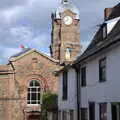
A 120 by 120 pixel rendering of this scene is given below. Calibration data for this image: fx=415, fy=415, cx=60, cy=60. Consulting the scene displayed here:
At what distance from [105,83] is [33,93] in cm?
3192

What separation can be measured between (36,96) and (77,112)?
24.6 m

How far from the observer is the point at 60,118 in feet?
118

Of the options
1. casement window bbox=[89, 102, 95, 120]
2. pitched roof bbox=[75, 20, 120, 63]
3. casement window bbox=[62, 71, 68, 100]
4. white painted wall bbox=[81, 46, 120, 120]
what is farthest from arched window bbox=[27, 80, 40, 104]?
casement window bbox=[89, 102, 95, 120]

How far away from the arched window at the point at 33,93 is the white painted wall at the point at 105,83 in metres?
26.1

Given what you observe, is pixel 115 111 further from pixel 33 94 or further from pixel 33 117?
pixel 33 94

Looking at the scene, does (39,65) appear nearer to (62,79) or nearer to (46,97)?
(46,97)

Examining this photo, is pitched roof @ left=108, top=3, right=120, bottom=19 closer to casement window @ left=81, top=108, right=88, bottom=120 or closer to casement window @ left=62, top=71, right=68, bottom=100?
casement window @ left=62, top=71, right=68, bottom=100

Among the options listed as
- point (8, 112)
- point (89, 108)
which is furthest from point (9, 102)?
point (89, 108)

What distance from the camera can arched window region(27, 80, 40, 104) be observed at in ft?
176

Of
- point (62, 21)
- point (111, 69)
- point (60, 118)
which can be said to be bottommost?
point (60, 118)

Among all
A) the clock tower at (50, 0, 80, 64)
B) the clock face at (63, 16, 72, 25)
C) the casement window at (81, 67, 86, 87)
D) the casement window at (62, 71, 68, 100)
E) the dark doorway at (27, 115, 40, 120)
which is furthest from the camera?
the clock face at (63, 16, 72, 25)

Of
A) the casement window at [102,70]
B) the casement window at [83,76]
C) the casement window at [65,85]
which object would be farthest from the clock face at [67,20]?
the casement window at [102,70]

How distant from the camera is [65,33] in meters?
76.0

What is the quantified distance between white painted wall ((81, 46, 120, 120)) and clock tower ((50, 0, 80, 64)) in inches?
1847
